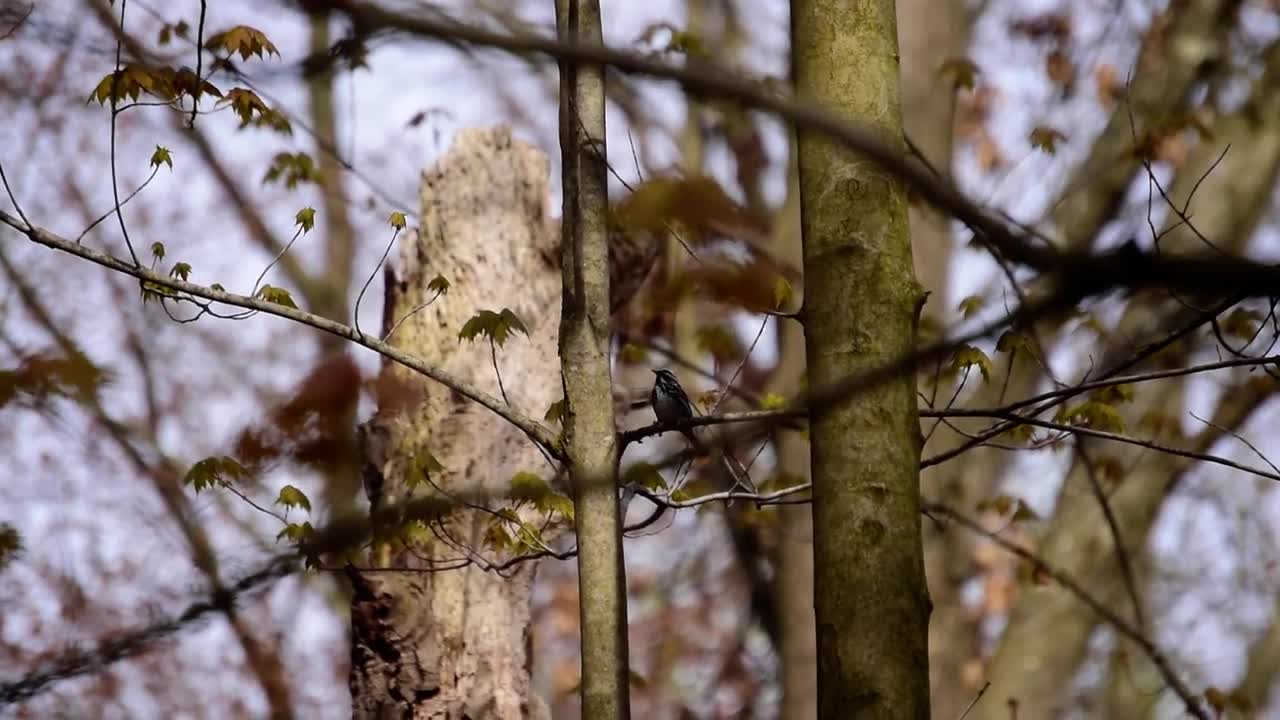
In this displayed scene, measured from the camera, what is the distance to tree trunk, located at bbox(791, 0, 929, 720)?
2715 mm

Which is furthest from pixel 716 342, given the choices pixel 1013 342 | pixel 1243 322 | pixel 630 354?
pixel 1013 342

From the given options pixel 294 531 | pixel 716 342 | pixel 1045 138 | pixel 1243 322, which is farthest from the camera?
pixel 716 342

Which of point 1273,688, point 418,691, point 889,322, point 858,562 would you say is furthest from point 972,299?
point 1273,688

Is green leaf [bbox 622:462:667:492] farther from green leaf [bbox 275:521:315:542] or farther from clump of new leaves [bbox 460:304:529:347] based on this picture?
green leaf [bbox 275:521:315:542]

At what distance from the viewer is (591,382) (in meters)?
3.01

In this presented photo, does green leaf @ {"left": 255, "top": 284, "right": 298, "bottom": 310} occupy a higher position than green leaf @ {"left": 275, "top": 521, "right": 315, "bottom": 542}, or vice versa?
green leaf @ {"left": 255, "top": 284, "right": 298, "bottom": 310}

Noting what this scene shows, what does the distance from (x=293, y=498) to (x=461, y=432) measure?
85 cm

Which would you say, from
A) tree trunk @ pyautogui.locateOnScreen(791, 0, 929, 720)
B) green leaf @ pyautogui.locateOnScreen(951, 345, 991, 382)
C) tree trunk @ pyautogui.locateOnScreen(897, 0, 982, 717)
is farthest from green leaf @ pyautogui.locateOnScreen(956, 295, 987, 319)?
tree trunk @ pyautogui.locateOnScreen(897, 0, 982, 717)

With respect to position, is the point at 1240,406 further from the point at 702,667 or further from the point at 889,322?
the point at 702,667

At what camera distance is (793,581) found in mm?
6426

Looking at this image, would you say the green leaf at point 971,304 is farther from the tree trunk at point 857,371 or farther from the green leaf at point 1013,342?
the tree trunk at point 857,371

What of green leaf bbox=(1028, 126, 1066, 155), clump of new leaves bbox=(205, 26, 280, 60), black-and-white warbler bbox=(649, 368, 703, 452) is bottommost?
black-and-white warbler bbox=(649, 368, 703, 452)

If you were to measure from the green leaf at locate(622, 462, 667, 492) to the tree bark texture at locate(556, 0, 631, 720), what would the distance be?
167mm

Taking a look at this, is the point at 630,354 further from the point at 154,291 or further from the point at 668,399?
the point at 154,291
